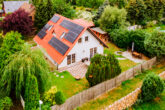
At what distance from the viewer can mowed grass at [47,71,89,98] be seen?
65.9 feet

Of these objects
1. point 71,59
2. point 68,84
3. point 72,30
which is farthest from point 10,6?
point 68,84

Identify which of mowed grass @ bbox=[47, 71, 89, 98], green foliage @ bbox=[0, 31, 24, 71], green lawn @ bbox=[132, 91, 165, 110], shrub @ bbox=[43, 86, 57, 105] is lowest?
green lawn @ bbox=[132, 91, 165, 110]

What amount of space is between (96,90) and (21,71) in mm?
7896

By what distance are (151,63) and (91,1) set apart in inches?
1814

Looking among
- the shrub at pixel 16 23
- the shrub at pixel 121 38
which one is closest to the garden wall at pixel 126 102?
the shrub at pixel 121 38

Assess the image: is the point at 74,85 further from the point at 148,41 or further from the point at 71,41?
the point at 148,41

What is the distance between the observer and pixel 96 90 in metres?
18.0

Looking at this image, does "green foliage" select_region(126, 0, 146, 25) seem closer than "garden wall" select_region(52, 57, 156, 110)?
No

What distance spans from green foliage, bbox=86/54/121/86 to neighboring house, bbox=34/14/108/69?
5.98 meters

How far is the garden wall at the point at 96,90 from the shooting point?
15.4m

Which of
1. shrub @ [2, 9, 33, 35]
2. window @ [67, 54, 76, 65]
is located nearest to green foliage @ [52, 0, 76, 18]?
shrub @ [2, 9, 33, 35]

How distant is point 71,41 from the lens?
80.7 feet

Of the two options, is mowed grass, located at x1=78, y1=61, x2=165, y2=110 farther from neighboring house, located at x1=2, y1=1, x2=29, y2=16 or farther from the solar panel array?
neighboring house, located at x1=2, y1=1, x2=29, y2=16

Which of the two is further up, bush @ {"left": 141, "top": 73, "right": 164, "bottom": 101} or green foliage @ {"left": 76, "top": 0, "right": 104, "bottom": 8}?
green foliage @ {"left": 76, "top": 0, "right": 104, "bottom": 8}
